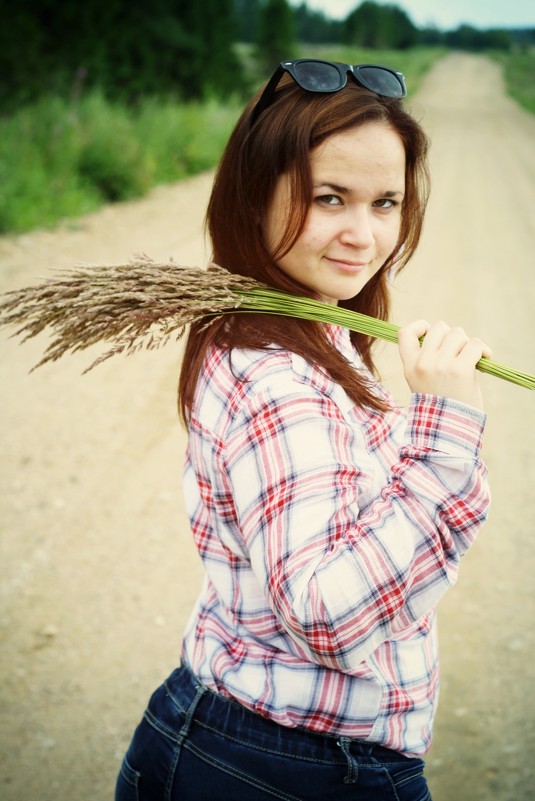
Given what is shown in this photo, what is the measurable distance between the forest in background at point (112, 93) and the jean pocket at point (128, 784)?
7.14 metres

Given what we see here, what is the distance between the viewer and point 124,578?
322 centimetres

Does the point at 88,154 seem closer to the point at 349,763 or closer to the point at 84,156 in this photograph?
the point at 84,156

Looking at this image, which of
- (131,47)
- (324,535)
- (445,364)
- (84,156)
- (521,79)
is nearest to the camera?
(324,535)

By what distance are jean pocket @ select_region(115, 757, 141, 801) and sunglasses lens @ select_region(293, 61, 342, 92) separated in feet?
4.47

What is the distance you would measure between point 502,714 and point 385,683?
1.77m

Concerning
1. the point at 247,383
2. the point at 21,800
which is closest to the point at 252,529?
the point at 247,383

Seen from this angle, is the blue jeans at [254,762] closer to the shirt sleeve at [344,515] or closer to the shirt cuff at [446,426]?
the shirt sleeve at [344,515]

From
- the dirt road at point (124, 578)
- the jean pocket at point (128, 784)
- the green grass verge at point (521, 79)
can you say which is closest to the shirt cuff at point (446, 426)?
the dirt road at point (124, 578)

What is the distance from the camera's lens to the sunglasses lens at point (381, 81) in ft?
4.34

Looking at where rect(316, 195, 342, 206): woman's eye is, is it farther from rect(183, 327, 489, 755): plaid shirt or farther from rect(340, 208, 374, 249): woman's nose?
rect(183, 327, 489, 755): plaid shirt

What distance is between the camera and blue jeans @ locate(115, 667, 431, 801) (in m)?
1.19

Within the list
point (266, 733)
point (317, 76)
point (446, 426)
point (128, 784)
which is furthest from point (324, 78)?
point (128, 784)

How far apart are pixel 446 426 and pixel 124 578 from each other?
8.21ft

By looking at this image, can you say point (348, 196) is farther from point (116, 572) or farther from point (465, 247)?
point (465, 247)
